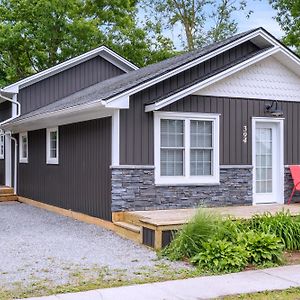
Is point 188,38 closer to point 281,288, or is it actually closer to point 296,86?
point 296,86

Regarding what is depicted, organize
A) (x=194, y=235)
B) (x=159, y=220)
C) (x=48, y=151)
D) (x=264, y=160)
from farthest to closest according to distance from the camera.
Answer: (x=48, y=151) → (x=264, y=160) → (x=159, y=220) → (x=194, y=235)

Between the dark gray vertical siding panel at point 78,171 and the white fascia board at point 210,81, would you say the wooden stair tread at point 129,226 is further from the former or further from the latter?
the white fascia board at point 210,81

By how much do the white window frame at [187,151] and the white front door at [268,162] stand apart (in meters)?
1.14

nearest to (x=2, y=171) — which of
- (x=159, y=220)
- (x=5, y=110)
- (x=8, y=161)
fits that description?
(x=8, y=161)

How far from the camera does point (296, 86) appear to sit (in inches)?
453

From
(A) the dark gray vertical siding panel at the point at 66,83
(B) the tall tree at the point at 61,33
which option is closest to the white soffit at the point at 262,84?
(A) the dark gray vertical siding panel at the point at 66,83

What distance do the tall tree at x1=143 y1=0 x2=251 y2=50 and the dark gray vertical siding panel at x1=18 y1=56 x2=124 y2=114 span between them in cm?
1317

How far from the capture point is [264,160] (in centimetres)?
1134

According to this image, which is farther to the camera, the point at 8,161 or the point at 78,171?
the point at 8,161

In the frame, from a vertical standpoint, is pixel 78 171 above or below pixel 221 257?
above

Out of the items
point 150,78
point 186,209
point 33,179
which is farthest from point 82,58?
point 186,209

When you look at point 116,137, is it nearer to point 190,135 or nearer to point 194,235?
point 190,135

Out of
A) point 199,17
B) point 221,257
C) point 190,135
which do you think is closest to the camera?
point 221,257

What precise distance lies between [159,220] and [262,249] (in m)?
1.96
